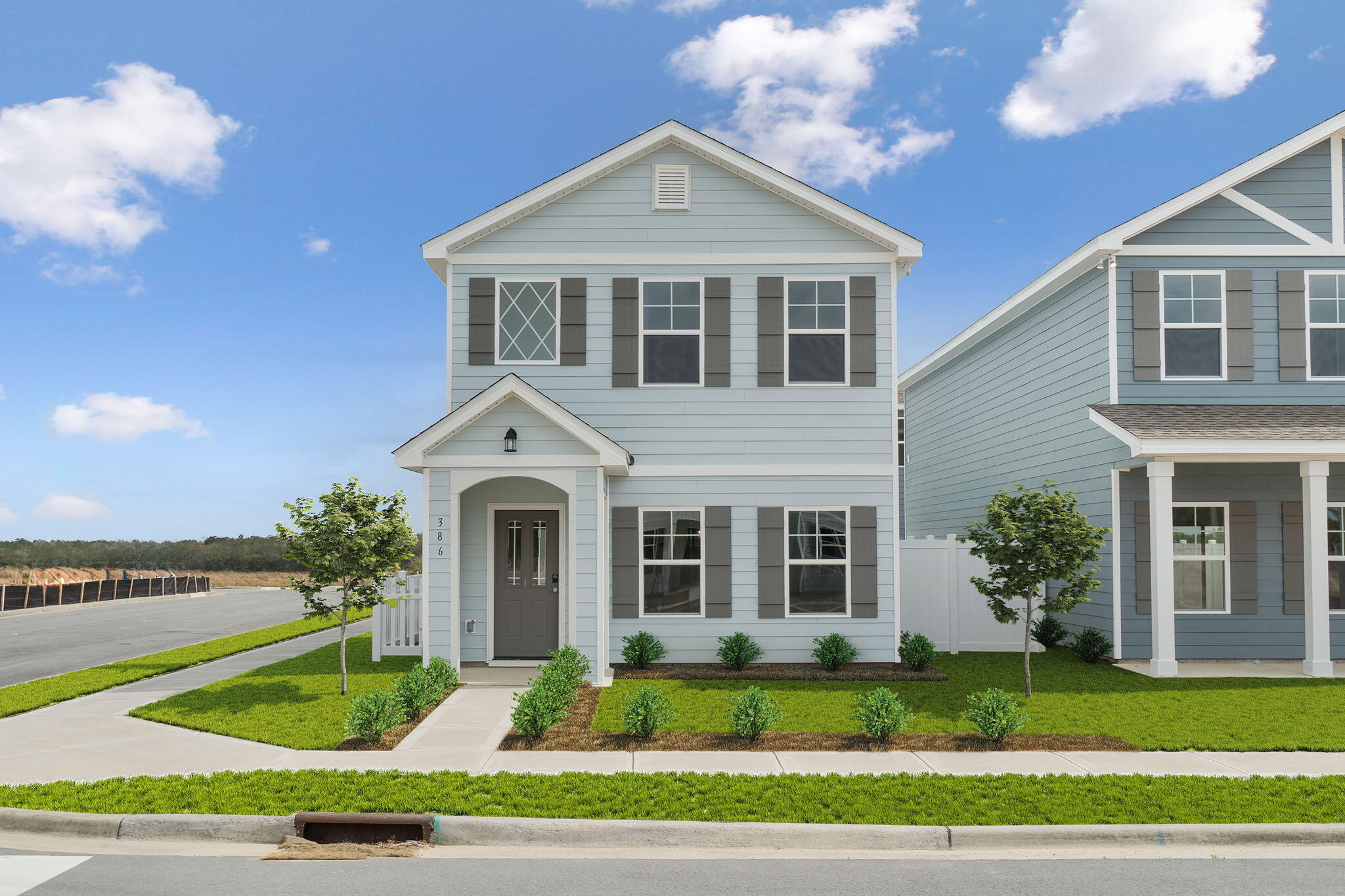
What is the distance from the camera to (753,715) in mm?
8617

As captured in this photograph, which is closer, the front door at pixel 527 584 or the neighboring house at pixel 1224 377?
the front door at pixel 527 584

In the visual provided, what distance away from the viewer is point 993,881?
5613 millimetres

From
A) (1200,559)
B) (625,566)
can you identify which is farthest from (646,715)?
(1200,559)

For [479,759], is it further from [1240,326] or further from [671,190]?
[1240,326]

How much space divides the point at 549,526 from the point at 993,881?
8767 mm

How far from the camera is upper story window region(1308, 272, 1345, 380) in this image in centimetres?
1441

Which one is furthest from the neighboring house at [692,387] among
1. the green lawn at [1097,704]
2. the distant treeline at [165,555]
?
the distant treeline at [165,555]

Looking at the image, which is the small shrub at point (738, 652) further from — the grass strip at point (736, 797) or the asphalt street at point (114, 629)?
the asphalt street at point (114, 629)

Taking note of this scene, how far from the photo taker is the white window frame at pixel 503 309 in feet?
44.3

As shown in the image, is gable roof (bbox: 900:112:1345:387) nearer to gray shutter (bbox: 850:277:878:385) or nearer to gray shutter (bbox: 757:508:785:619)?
gray shutter (bbox: 850:277:878:385)

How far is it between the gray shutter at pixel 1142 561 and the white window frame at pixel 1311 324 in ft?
12.4

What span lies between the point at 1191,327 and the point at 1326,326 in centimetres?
237

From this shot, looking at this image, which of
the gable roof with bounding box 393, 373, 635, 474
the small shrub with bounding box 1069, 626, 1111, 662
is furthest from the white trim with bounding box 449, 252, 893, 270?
the small shrub with bounding box 1069, 626, 1111, 662

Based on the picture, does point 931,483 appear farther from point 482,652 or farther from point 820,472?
point 482,652
